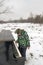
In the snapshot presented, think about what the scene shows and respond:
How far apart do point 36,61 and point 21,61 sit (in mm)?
2520

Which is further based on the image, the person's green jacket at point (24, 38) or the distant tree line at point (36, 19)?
the distant tree line at point (36, 19)

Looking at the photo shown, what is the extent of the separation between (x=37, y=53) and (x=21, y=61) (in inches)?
160

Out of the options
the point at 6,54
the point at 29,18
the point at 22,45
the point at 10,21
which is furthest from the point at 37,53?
the point at 29,18

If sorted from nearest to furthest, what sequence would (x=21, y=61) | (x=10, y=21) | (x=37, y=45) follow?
1. (x=21, y=61)
2. (x=37, y=45)
3. (x=10, y=21)

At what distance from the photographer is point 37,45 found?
16.1 meters

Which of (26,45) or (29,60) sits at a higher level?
(26,45)

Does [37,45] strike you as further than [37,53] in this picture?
Yes

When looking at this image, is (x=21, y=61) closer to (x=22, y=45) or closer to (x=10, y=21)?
(x=22, y=45)

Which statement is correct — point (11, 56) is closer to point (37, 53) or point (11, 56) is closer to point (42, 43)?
point (37, 53)

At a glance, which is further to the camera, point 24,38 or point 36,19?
point 36,19

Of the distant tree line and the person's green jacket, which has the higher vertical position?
the person's green jacket

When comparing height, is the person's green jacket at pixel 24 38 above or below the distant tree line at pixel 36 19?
above

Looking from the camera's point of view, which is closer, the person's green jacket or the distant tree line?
the person's green jacket

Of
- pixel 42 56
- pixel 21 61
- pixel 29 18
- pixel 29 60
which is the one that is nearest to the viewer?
pixel 21 61
